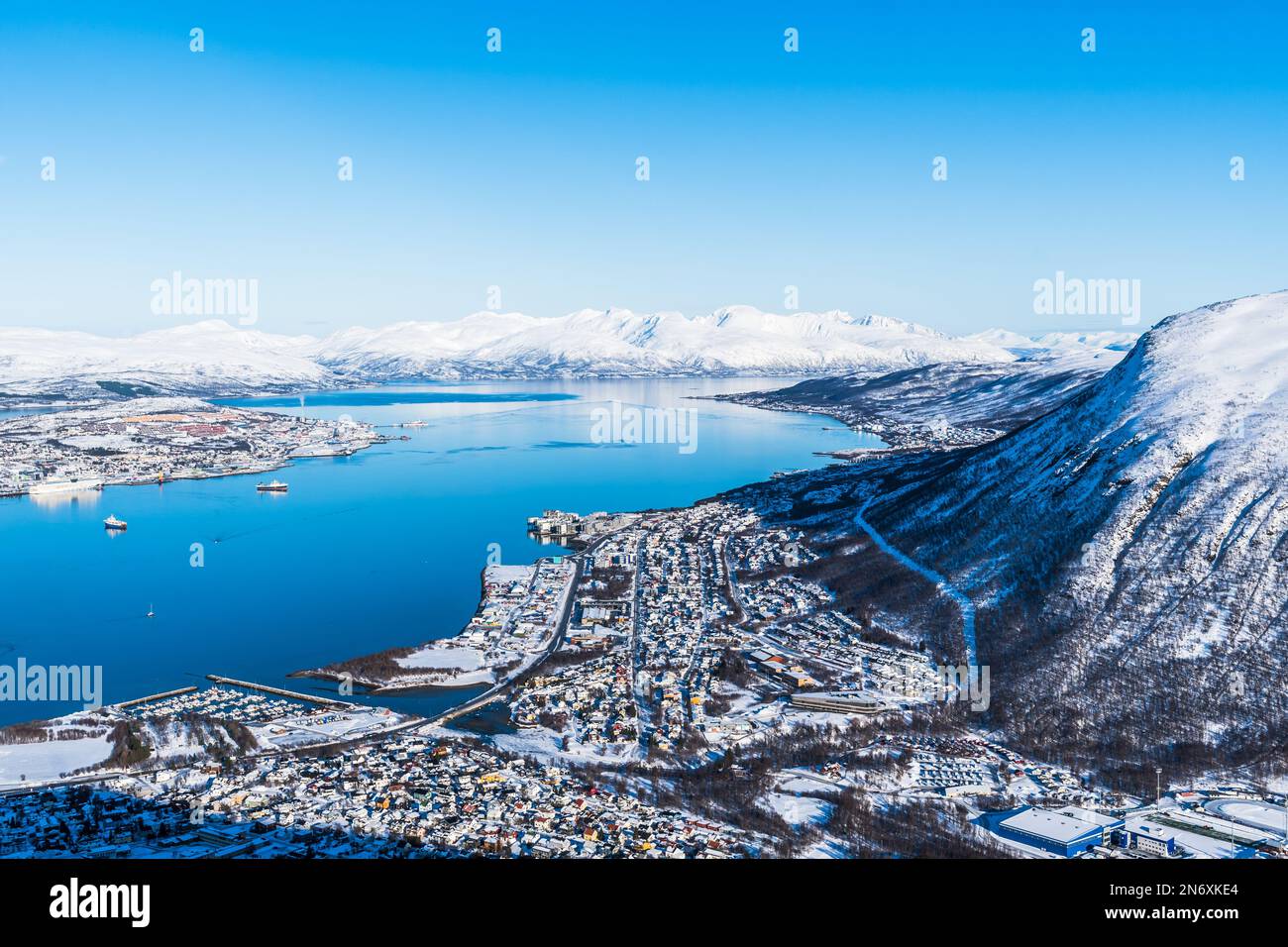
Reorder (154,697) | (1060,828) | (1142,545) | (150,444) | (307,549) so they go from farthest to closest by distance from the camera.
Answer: (150,444), (307,549), (1142,545), (154,697), (1060,828)

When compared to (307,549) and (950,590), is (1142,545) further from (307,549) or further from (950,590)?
(307,549)

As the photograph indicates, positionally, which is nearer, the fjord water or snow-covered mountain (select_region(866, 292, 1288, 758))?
snow-covered mountain (select_region(866, 292, 1288, 758))

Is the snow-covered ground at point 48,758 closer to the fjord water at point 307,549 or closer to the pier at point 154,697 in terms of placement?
the pier at point 154,697

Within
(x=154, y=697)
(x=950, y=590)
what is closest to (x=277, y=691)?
(x=154, y=697)

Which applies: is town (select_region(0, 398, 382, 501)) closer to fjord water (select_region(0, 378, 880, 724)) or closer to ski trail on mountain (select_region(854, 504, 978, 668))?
fjord water (select_region(0, 378, 880, 724))

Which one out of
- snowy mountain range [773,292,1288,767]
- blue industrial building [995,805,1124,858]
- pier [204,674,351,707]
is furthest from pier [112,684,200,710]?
snowy mountain range [773,292,1288,767]

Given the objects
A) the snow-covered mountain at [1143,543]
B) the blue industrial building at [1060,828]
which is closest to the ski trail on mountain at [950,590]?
the snow-covered mountain at [1143,543]
